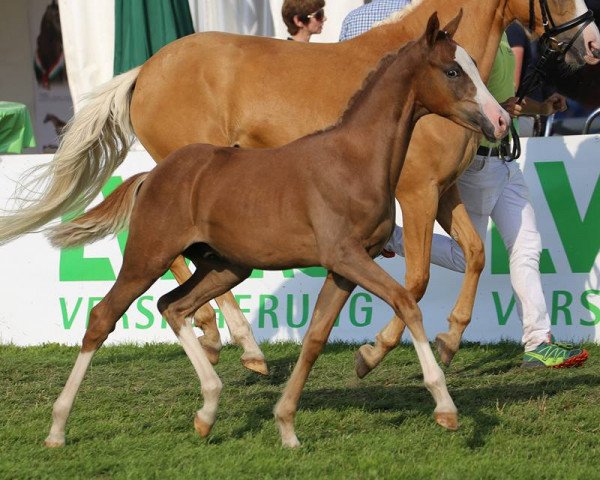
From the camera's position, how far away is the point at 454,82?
4.70 m

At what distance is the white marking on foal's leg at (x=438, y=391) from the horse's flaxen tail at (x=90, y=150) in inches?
99.1

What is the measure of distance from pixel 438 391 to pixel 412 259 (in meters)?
1.90

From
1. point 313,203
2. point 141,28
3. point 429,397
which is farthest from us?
point 141,28

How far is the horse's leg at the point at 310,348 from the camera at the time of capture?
15.7 ft

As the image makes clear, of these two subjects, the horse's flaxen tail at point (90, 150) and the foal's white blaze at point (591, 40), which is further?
the horse's flaxen tail at point (90, 150)

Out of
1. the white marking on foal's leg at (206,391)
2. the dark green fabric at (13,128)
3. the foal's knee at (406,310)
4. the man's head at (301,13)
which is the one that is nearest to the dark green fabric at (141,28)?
the dark green fabric at (13,128)

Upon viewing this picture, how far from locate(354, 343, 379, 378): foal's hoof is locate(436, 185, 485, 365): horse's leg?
0.53 meters

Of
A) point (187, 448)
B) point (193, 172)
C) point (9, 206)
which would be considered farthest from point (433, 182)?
point (9, 206)

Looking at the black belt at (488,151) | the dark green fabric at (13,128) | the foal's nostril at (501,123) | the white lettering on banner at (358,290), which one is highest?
the foal's nostril at (501,123)

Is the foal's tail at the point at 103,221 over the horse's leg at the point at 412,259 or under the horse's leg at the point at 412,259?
over

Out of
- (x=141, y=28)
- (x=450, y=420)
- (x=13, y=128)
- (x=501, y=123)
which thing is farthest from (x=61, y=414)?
(x=13, y=128)

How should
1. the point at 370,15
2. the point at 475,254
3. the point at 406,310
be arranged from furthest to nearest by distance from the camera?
the point at 370,15 → the point at 475,254 → the point at 406,310

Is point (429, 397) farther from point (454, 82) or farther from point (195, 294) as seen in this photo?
point (454, 82)

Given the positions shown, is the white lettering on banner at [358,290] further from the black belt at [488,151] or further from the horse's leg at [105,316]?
the horse's leg at [105,316]
